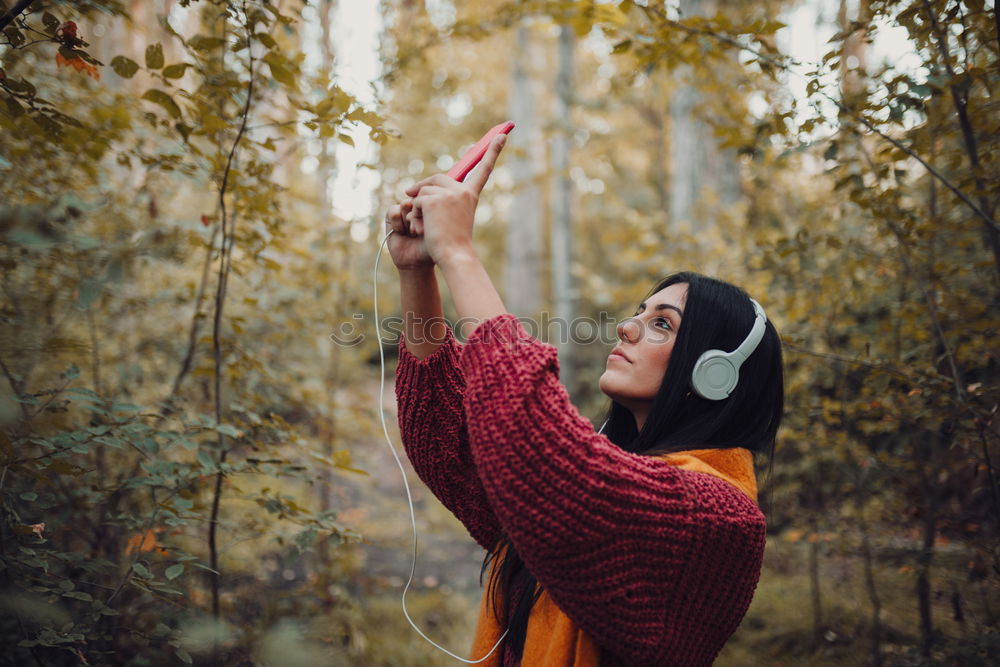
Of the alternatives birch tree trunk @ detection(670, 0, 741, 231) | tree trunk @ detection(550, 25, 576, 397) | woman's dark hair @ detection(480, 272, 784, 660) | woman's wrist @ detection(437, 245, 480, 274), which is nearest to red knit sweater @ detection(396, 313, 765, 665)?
woman's wrist @ detection(437, 245, 480, 274)

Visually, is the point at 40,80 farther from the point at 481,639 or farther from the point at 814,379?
the point at 814,379

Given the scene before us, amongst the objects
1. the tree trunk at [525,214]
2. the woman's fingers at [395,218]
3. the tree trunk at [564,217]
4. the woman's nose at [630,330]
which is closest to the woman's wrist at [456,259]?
the woman's fingers at [395,218]

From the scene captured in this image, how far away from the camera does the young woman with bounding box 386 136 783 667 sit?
1.01 metres

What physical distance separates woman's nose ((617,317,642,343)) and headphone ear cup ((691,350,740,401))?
17 centimetres

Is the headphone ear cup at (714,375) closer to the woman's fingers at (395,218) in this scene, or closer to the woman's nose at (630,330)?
the woman's nose at (630,330)

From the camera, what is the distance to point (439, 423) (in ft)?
4.81

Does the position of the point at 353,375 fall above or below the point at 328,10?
below

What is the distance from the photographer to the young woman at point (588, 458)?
39.6 inches

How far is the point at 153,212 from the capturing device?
243 centimetres

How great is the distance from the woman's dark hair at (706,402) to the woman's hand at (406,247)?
24.9 inches

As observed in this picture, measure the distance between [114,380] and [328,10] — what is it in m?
2.38

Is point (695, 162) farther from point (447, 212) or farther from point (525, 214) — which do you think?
point (447, 212)

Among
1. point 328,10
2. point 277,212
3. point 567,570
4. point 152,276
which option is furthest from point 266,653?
point 328,10

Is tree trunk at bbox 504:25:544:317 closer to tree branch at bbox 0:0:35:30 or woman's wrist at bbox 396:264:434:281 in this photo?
woman's wrist at bbox 396:264:434:281
